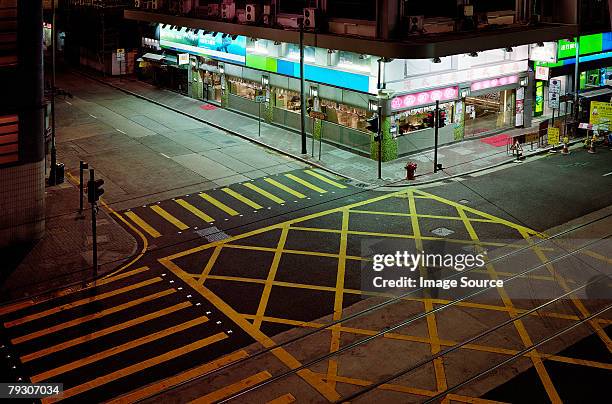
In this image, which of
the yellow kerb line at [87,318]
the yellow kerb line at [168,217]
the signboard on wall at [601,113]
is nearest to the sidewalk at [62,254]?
the yellow kerb line at [168,217]

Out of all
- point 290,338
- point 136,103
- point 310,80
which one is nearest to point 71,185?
point 310,80

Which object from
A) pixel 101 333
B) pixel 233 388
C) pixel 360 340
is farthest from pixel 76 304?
pixel 360 340

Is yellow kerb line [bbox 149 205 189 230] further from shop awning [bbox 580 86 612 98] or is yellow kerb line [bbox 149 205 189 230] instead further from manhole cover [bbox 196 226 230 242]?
shop awning [bbox 580 86 612 98]

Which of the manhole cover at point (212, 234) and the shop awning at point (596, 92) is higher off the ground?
the shop awning at point (596, 92)

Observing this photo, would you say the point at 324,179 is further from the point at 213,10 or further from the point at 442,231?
the point at 213,10

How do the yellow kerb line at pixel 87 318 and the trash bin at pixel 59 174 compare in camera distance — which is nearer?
the yellow kerb line at pixel 87 318

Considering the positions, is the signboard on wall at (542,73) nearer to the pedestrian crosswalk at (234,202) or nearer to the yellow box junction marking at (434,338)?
the pedestrian crosswalk at (234,202)

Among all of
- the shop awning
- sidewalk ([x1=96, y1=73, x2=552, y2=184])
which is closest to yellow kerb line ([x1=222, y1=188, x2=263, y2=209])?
sidewalk ([x1=96, y1=73, x2=552, y2=184])

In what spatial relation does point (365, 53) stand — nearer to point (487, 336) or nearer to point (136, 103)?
point (487, 336)
